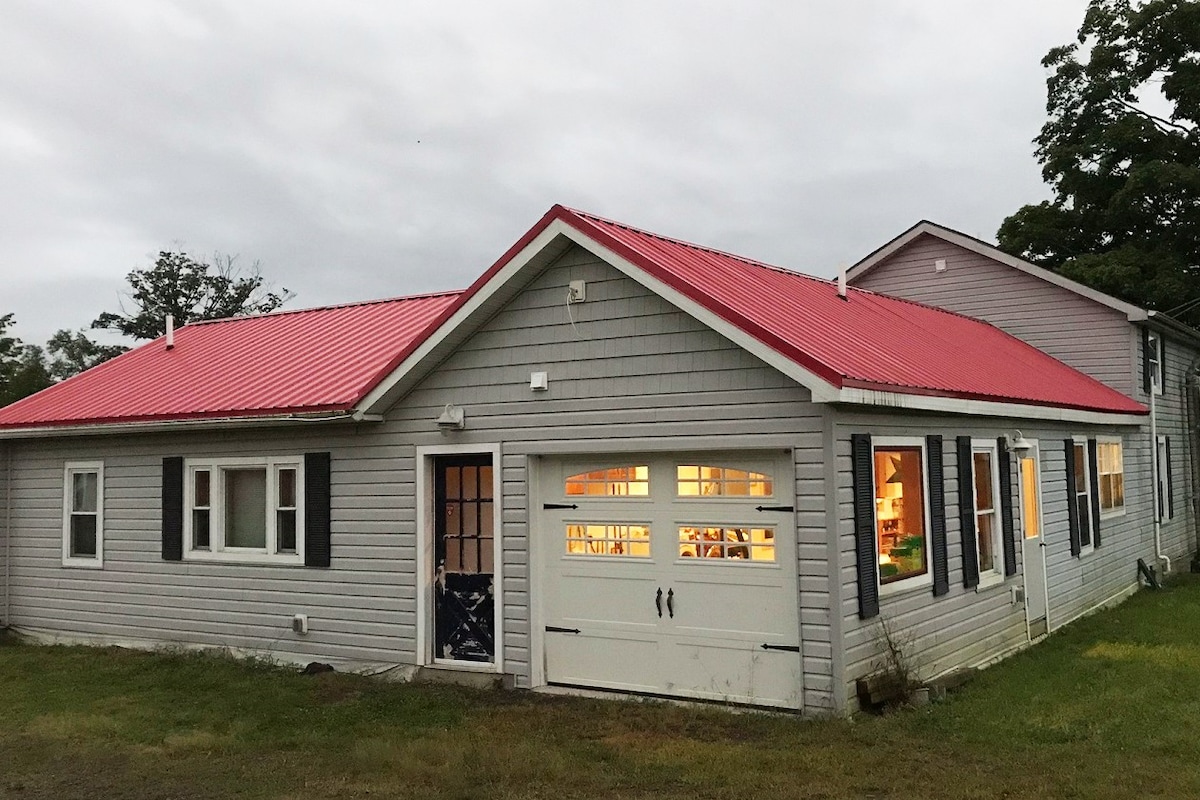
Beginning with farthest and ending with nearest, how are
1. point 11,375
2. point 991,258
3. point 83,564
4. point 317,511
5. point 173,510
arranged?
point 11,375
point 991,258
point 83,564
point 173,510
point 317,511

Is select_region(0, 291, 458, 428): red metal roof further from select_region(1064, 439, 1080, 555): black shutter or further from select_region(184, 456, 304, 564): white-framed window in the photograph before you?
select_region(1064, 439, 1080, 555): black shutter

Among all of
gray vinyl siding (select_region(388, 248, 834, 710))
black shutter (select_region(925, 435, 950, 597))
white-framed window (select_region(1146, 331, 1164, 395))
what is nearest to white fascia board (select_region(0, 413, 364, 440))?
gray vinyl siding (select_region(388, 248, 834, 710))

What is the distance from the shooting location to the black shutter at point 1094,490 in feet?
48.2

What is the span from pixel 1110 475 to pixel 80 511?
47.2ft

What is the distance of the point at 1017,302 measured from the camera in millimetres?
18359

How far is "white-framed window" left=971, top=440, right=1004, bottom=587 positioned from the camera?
36.3ft

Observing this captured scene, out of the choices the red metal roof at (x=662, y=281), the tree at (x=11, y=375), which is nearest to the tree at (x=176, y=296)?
the tree at (x=11, y=375)

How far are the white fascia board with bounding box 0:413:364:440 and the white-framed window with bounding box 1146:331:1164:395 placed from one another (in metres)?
13.4

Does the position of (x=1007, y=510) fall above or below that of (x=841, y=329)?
below

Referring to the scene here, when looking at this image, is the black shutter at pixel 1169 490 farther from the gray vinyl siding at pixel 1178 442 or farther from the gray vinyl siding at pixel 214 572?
the gray vinyl siding at pixel 214 572

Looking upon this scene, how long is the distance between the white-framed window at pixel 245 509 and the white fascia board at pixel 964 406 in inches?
247

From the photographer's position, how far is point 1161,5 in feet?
87.5

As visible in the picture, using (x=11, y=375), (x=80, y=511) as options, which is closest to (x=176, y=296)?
(x=11, y=375)

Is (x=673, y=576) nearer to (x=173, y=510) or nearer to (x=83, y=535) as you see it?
(x=173, y=510)
